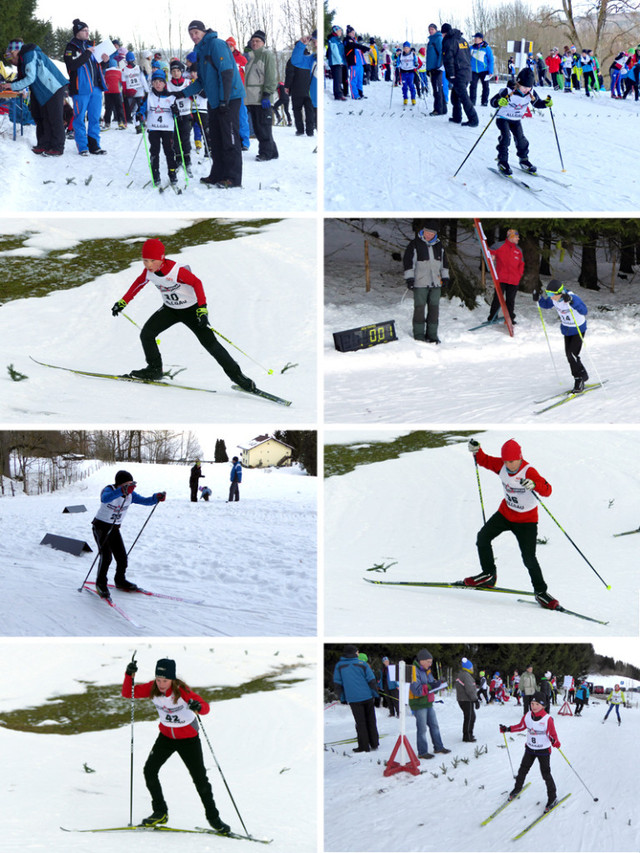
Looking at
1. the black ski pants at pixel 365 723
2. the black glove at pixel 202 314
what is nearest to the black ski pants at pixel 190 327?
the black glove at pixel 202 314

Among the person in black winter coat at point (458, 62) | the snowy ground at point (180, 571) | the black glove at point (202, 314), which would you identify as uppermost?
the person in black winter coat at point (458, 62)

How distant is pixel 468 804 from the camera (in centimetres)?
580

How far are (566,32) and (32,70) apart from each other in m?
17.3

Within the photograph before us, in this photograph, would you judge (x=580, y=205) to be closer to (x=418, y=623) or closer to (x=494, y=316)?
(x=494, y=316)

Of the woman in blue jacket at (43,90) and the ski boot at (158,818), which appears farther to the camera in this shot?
the woman in blue jacket at (43,90)

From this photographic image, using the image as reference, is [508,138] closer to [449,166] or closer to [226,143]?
[449,166]

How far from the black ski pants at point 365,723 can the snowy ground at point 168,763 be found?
544 millimetres

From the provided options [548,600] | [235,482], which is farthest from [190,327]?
[235,482]

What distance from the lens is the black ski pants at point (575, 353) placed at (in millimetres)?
7449

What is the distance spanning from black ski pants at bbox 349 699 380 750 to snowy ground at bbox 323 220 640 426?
8.71 feet

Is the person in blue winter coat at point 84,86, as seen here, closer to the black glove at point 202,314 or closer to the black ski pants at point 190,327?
the black ski pants at point 190,327

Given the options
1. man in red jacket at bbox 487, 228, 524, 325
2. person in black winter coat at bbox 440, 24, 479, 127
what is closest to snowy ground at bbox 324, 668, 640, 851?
man in red jacket at bbox 487, 228, 524, 325

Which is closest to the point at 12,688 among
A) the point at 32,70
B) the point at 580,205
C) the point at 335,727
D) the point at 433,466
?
the point at 335,727

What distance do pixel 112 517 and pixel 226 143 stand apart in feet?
14.0
